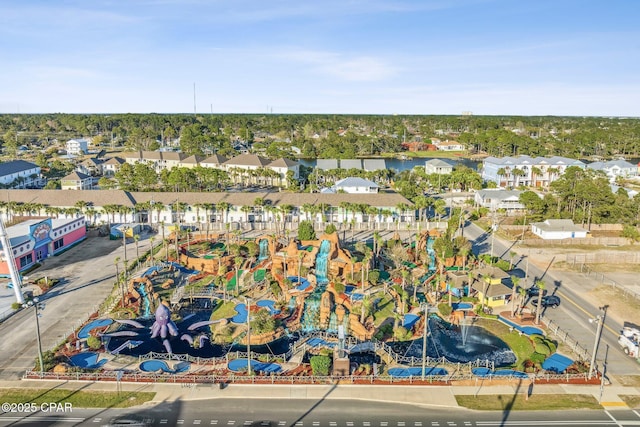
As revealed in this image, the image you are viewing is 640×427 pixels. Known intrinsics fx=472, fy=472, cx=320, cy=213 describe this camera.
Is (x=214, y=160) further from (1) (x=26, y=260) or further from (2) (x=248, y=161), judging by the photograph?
(1) (x=26, y=260)

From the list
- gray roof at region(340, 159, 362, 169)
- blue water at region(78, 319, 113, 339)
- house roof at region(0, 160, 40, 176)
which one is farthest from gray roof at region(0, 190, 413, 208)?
blue water at region(78, 319, 113, 339)

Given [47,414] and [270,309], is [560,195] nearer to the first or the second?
[270,309]

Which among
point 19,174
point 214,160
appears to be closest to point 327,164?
point 214,160

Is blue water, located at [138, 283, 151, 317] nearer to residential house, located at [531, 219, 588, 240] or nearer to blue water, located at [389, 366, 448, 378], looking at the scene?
blue water, located at [389, 366, 448, 378]

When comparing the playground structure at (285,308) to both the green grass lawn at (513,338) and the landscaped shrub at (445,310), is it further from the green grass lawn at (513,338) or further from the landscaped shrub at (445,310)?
the green grass lawn at (513,338)

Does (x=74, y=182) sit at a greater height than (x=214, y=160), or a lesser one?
lesser

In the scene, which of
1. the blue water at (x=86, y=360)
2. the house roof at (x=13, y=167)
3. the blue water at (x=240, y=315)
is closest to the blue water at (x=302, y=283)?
the blue water at (x=240, y=315)

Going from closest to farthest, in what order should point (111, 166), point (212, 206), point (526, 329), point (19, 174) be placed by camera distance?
point (526, 329) → point (212, 206) → point (19, 174) → point (111, 166)

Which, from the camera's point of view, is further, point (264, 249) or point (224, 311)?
point (264, 249)

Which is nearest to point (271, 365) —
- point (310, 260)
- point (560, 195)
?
point (310, 260)
